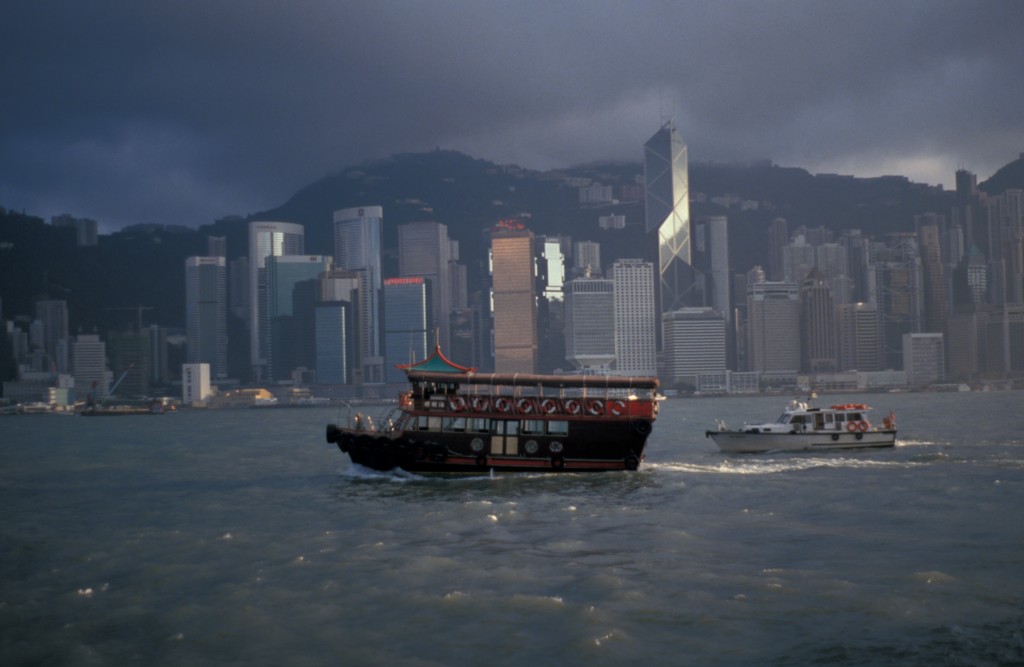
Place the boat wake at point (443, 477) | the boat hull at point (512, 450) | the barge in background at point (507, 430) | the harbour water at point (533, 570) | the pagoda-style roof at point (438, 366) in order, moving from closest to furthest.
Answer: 1. the harbour water at point (533, 570)
2. the boat wake at point (443, 477)
3. the boat hull at point (512, 450)
4. the barge in background at point (507, 430)
5. the pagoda-style roof at point (438, 366)

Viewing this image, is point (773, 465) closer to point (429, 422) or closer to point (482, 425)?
point (482, 425)

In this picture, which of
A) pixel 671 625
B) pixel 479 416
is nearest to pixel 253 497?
pixel 479 416

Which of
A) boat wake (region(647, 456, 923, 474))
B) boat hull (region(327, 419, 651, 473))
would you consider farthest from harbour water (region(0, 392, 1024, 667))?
boat hull (region(327, 419, 651, 473))

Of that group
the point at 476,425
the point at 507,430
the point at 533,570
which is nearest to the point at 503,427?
the point at 507,430

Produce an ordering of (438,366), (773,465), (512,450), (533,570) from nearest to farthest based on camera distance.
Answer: (533,570) → (512,450) → (438,366) → (773,465)

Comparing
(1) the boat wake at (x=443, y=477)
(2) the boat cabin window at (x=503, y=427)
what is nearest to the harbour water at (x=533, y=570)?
(1) the boat wake at (x=443, y=477)

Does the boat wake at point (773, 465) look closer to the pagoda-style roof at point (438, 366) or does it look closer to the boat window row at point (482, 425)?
the boat window row at point (482, 425)

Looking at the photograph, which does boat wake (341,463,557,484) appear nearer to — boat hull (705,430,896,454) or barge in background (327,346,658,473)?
barge in background (327,346,658,473)
